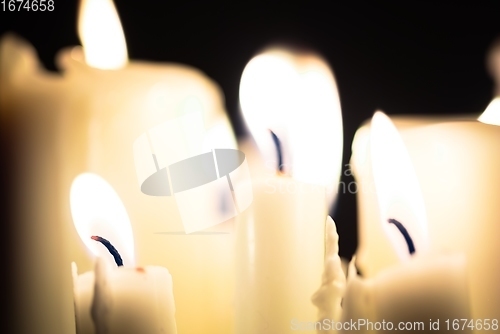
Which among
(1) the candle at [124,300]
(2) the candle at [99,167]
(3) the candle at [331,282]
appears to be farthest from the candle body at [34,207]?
(3) the candle at [331,282]

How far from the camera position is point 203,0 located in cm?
56

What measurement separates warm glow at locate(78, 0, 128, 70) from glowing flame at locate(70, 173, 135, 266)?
125mm

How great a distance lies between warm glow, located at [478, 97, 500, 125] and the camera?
20.7 inches

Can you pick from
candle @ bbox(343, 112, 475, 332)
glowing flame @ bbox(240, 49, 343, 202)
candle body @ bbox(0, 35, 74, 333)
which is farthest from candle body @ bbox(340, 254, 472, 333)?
candle body @ bbox(0, 35, 74, 333)

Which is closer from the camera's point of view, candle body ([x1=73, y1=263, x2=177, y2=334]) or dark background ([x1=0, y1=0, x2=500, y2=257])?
candle body ([x1=73, y1=263, x2=177, y2=334])

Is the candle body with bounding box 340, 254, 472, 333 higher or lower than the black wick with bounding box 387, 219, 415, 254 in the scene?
lower

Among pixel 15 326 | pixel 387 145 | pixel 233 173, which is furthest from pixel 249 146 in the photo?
pixel 15 326

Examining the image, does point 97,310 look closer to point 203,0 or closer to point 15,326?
point 15,326

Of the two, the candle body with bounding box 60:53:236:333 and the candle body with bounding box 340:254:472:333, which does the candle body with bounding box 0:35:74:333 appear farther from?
the candle body with bounding box 340:254:472:333

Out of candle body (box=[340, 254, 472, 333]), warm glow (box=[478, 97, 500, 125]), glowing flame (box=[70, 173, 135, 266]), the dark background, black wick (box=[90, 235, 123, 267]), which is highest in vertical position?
the dark background

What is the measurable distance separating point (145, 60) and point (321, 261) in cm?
28

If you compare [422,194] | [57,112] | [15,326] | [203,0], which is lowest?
[15,326]

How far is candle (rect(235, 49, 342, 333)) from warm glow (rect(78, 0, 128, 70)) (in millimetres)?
136

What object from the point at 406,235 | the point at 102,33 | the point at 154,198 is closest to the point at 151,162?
the point at 154,198
